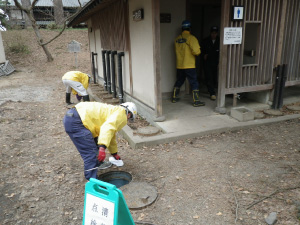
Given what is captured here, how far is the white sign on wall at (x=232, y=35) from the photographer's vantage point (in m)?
5.68

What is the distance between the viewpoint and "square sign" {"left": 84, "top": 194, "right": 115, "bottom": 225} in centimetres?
217

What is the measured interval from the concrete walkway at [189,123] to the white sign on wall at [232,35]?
165 centimetres

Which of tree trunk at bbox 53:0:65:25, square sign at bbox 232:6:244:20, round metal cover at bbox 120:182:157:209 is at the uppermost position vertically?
tree trunk at bbox 53:0:65:25

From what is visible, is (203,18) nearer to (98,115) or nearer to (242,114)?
(242,114)

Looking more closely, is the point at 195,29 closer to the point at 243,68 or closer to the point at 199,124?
the point at 243,68

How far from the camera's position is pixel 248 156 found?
4.45 metres

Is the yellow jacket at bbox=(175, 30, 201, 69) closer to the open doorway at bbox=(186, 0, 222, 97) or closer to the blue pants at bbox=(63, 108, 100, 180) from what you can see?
the open doorway at bbox=(186, 0, 222, 97)

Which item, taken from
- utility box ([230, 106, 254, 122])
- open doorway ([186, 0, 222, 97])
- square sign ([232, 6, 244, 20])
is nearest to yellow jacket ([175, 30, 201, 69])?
square sign ([232, 6, 244, 20])

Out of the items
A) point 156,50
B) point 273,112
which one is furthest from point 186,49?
point 273,112

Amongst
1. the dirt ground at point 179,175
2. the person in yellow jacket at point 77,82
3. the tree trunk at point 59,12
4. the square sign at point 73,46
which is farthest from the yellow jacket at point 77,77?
the tree trunk at point 59,12

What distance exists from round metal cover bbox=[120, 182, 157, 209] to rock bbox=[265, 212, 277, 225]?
1.36m

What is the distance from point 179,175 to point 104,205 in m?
1.94

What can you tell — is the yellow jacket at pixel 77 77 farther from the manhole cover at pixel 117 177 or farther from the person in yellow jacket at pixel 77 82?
the manhole cover at pixel 117 177

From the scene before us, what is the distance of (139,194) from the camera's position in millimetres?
3463
